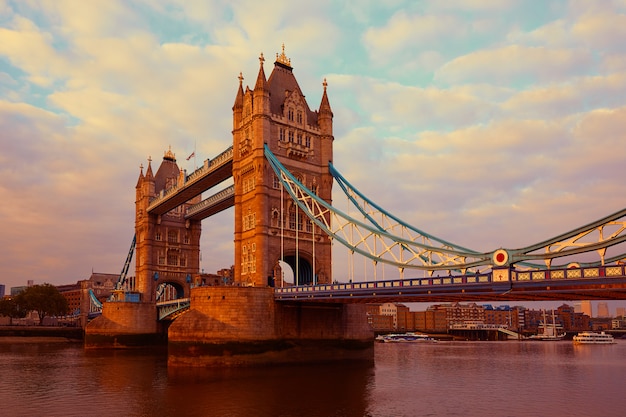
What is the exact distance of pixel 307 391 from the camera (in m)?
32.9

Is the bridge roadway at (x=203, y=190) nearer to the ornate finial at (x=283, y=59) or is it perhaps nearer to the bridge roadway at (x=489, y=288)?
the ornate finial at (x=283, y=59)

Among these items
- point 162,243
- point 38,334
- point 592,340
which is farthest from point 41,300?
point 592,340

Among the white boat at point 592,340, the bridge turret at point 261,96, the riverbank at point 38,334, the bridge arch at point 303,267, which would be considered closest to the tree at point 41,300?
the riverbank at point 38,334

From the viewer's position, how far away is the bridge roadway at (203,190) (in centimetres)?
6328

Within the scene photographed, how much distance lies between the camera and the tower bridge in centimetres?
3177

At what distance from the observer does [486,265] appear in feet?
111

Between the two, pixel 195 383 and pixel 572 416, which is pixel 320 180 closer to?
pixel 195 383

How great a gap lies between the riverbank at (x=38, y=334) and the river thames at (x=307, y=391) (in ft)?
170

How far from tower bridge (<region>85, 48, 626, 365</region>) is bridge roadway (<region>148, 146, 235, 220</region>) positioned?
321 millimetres

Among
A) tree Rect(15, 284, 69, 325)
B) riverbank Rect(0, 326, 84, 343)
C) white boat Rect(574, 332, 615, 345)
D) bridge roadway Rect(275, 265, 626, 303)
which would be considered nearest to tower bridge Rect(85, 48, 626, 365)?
bridge roadway Rect(275, 265, 626, 303)

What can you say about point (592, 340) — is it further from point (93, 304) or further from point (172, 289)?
point (93, 304)

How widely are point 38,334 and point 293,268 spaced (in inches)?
2493

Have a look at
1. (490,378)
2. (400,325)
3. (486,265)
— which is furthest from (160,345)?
(400,325)

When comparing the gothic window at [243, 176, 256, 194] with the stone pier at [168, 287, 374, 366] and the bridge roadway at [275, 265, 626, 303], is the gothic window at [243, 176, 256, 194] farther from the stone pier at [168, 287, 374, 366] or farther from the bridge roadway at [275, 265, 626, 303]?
the bridge roadway at [275, 265, 626, 303]
